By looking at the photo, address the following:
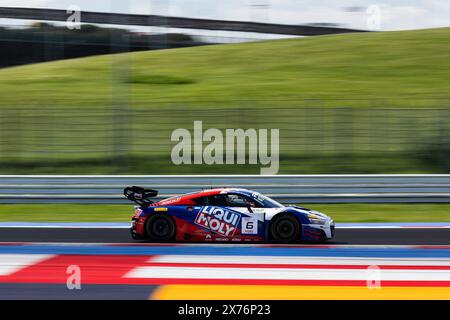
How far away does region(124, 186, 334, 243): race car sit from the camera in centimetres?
1091

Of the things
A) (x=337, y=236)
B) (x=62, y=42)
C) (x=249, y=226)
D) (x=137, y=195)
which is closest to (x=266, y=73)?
(x=62, y=42)

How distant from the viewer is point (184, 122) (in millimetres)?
21016

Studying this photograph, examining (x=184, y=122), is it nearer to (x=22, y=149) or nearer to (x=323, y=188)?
(x=22, y=149)

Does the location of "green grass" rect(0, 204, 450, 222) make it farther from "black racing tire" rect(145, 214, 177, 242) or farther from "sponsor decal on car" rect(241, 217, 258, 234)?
"sponsor decal on car" rect(241, 217, 258, 234)

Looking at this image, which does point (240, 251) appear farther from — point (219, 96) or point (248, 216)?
point (219, 96)

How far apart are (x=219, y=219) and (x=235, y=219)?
0.79 feet

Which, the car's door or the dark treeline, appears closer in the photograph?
the car's door

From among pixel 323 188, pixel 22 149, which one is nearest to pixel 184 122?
pixel 22 149

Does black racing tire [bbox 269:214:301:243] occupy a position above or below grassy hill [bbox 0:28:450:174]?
below

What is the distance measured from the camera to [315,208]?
639 inches

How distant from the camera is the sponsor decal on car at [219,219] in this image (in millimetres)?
10891

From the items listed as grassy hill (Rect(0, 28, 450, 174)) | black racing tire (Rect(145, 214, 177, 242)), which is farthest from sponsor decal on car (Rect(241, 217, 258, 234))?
grassy hill (Rect(0, 28, 450, 174))

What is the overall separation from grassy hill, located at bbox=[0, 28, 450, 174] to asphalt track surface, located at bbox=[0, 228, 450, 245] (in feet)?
19.5
